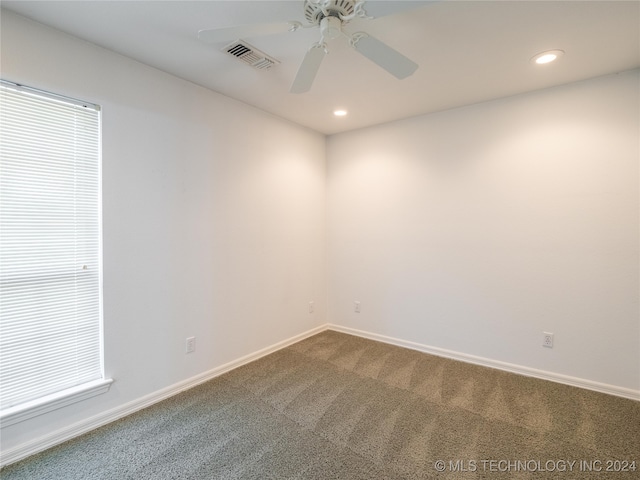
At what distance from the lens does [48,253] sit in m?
1.85

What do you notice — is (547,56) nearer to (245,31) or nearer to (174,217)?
(245,31)

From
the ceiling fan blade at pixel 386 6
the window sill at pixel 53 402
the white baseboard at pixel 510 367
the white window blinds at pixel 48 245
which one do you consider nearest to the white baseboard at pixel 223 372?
the white baseboard at pixel 510 367

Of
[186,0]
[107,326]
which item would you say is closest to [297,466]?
[107,326]

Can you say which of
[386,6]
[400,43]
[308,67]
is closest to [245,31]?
[308,67]

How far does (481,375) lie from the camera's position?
270cm

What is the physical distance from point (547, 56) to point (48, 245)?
352 cm

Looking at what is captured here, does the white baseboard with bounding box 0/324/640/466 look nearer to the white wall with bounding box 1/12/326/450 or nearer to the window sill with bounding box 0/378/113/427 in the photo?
the white wall with bounding box 1/12/326/450

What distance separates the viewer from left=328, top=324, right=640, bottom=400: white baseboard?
2.35m

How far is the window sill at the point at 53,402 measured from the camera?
1.68 meters

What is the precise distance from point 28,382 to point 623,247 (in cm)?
421

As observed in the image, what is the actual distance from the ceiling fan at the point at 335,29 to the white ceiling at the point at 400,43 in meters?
0.20

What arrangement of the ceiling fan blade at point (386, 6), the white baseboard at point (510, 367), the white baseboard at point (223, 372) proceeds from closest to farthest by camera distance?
1. the ceiling fan blade at point (386, 6)
2. the white baseboard at point (223, 372)
3. the white baseboard at point (510, 367)

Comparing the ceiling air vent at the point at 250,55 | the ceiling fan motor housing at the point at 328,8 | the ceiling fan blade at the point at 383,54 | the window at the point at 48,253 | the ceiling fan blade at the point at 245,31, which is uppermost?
the ceiling air vent at the point at 250,55

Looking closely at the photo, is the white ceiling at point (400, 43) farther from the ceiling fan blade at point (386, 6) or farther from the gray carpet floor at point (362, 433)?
the gray carpet floor at point (362, 433)
